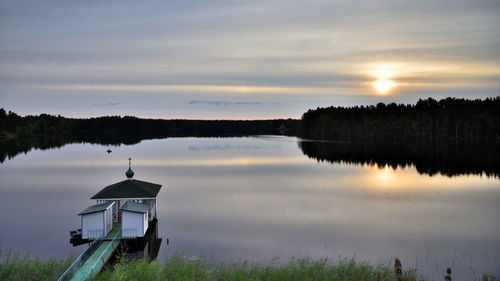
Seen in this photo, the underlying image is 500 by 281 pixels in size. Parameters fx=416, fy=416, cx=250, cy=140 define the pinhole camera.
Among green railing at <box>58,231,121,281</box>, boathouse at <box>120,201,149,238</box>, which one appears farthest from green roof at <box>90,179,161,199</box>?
green railing at <box>58,231,121,281</box>

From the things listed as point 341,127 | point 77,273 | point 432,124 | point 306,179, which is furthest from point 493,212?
point 341,127

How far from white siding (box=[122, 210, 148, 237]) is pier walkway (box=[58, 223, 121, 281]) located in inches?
23.1

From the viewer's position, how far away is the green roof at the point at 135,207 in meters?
24.3

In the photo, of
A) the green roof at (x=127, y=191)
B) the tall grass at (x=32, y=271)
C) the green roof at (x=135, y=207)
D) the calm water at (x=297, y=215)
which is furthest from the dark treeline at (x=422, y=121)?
the tall grass at (x=32, y=271)

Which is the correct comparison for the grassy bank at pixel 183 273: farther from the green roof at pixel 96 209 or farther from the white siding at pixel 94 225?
the green roof at pixel 96 209

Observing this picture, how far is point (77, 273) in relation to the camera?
17.5m

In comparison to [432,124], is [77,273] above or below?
below

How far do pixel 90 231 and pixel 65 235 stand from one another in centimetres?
467

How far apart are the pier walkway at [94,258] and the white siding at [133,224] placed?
588 millimetres

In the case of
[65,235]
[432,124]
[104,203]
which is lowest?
[65,235]

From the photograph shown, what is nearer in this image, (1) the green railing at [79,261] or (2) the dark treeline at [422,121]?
(1) the green railing at [79,261]

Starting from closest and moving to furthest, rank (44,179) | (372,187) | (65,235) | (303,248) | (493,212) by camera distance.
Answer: (303,248), (65,235), (493,212), (372,187), (44,179)

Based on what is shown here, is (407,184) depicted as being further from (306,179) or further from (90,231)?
(90,231)

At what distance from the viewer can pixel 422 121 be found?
5822 inches
